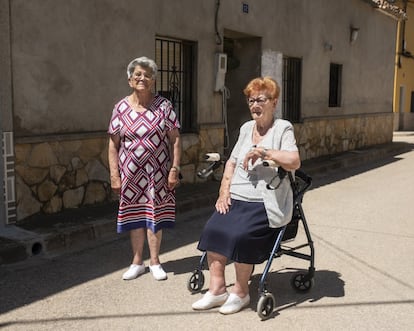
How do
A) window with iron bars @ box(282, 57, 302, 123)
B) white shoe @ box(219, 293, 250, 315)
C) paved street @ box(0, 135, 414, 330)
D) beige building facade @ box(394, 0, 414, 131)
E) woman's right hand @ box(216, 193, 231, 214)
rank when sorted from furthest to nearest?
beige building facade @ box(394, 0, 414, 131), window with iron bars @ box(282, 57, 302, 123), woman's right hand @ box(216, 193, 231, 214), white shoe @ box(219, 293, 250, 315), paved street @ box(0, 135, 414, 330)

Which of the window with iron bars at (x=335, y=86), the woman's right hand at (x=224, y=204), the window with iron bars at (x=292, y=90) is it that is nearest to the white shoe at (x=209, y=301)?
the woman's right hand at (x=224, y=204)

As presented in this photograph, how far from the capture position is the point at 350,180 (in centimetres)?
1023

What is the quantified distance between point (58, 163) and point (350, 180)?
19.9 ft

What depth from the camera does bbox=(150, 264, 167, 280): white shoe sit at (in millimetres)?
4406

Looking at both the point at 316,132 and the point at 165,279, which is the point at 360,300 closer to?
the point at 165,279

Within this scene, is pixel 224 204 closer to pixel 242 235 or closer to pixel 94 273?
pixel 242 235

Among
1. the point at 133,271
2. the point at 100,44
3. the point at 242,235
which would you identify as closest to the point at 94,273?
the point at 133,271

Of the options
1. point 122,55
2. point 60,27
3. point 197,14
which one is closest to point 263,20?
point 197,14

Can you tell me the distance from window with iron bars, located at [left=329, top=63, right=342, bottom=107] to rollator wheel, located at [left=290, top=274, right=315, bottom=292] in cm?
1015

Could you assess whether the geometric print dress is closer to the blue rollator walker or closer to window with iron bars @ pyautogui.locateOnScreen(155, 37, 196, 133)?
the blue rollator walker

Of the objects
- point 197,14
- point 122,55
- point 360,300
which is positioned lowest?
point 360,300

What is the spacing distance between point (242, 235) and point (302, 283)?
2.81 feet

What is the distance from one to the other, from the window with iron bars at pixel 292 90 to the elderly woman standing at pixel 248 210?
7927mm

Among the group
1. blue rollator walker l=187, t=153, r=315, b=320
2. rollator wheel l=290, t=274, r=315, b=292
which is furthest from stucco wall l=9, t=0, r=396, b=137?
rollator wheel l=290, t=274, r=315, b=292
